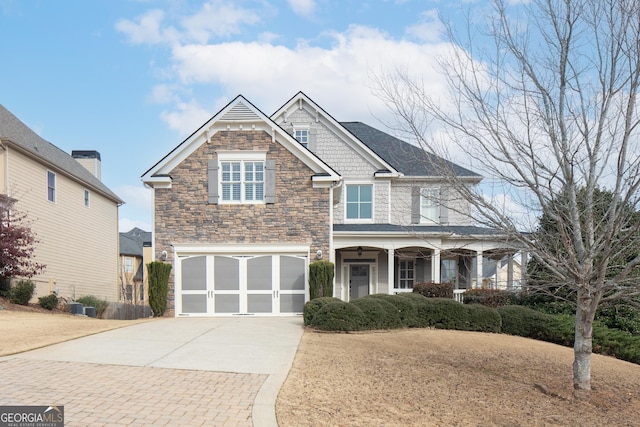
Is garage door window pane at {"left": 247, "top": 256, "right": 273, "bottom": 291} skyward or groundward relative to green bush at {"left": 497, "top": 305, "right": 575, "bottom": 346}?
skyward

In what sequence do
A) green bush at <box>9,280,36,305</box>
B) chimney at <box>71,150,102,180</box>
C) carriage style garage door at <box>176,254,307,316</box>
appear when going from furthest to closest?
1. chimney at <box>71,150,102,180</box>
2. carriage style garage door at <box>176,254,307,316</box>
3. green bush at <box>9,280,36,305</box>

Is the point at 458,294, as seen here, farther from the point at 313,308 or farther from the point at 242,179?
the point at 242,179

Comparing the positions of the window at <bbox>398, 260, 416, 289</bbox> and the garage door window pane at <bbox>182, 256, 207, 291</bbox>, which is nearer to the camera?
the garage door window pane at <bbox>182, 256, 207, 291</bbox>

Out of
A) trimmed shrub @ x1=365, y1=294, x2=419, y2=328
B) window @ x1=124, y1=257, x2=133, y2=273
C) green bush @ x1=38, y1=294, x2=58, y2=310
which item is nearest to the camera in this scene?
trimmed shrub @ x1=365, y1=294, x2=419, y2=328

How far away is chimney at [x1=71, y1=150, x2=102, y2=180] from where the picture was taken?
2867 cm

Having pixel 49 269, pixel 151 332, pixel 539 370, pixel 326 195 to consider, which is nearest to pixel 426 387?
pixel 539 370

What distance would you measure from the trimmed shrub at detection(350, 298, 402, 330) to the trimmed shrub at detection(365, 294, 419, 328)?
186 millimetres

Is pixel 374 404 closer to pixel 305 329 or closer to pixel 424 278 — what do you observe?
pixel 305 329

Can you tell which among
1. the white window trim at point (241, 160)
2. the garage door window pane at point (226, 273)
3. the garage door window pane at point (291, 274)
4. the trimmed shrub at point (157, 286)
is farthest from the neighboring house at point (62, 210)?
the garage door window pane at point (291, 274)

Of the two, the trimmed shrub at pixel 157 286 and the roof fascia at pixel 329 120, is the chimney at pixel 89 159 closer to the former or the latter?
the roof fascia at pixel 329 120

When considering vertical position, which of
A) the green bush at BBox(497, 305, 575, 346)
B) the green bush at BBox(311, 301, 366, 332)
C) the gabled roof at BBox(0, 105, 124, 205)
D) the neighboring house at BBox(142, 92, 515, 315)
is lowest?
the green bush at BBox(497, 305, 575, 346)

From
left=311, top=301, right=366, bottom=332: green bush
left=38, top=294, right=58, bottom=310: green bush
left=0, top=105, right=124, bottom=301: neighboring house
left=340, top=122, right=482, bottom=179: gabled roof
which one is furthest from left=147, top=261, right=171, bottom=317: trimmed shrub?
left=340, top=122, right=482, bottom=179: gabled roof

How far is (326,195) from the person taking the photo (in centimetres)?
1703

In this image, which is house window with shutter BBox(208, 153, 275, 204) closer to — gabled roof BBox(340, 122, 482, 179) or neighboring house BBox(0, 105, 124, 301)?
gabled roof BBox(340, 122, 482, 179)
